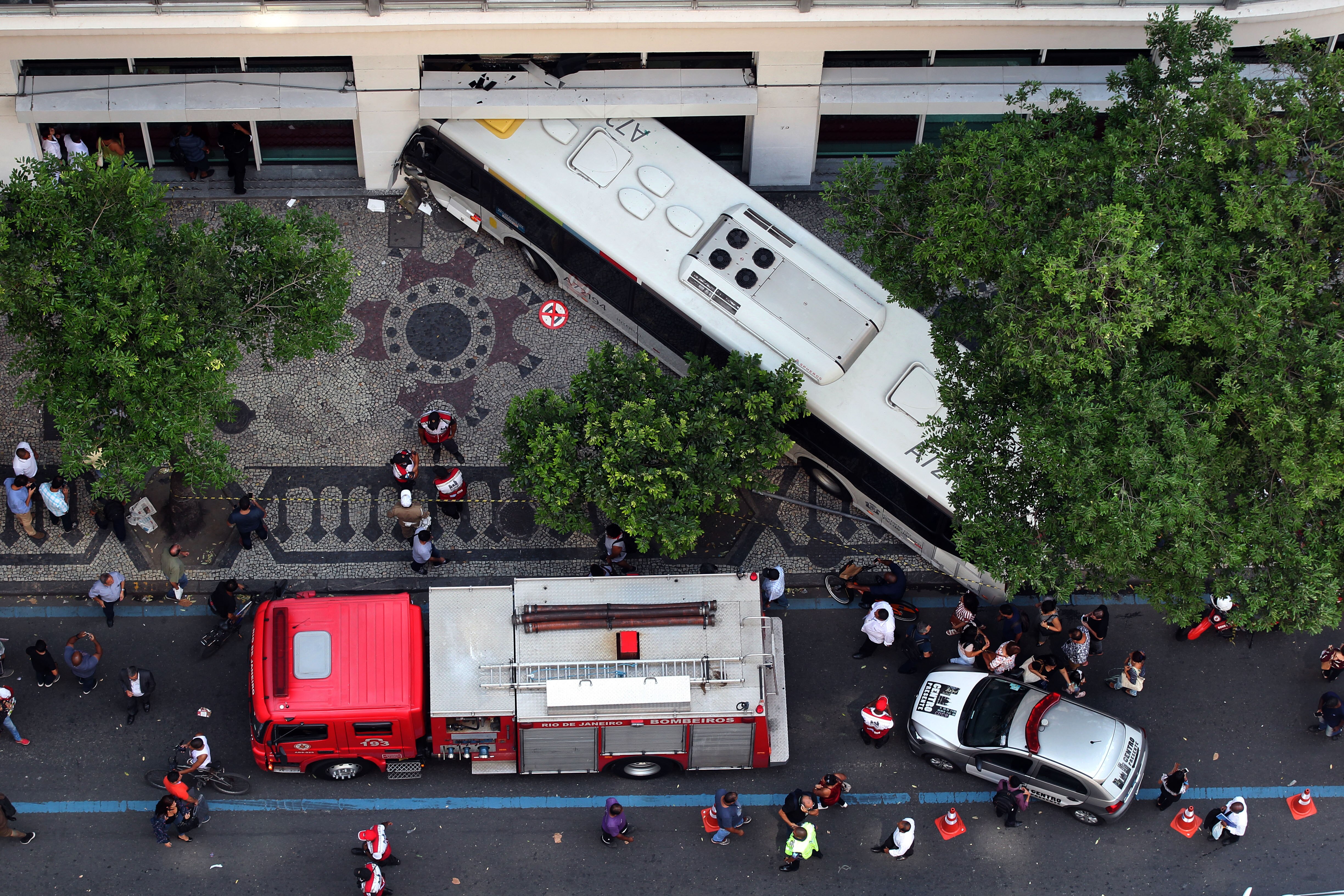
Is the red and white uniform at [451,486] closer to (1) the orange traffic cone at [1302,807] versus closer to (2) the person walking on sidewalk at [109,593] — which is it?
(2) the person walking on sidewalk at [109,593]

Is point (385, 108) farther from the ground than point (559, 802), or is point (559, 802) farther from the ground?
point (385, 108)

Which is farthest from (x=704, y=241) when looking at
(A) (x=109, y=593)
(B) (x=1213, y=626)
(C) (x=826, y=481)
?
(A) (x=109, y=593)

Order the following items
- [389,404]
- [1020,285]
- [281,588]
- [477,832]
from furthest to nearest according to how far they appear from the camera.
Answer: [389,404], [281,588], [477,832], [1020,285]

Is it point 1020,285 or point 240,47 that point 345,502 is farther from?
point 1020,285

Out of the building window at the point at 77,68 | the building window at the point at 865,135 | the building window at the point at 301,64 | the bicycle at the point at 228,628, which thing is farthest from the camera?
the building window at the point at 865,135

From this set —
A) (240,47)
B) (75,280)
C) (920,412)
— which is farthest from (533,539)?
(240,47)

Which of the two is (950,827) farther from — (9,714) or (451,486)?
(9,714)

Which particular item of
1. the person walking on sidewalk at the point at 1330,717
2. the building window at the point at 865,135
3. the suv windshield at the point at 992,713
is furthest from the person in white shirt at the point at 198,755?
the person walking on sidewalk at the point at 1330,717
